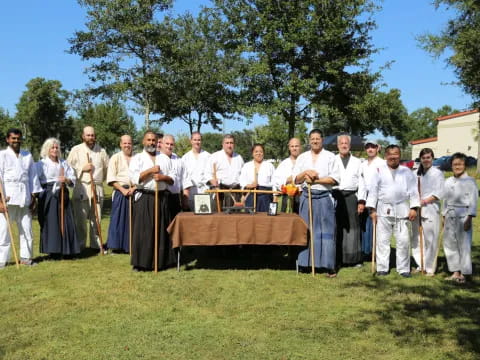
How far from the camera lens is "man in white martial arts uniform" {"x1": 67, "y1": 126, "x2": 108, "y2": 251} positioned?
7836 millimetres

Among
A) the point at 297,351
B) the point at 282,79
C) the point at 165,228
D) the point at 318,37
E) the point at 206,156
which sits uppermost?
the point at 318,37

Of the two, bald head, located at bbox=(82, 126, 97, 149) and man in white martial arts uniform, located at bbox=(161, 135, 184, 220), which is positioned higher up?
bald head, located at bbox=(82, 126, 97, 149)

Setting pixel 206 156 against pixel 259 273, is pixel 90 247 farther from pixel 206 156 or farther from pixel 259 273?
pixel 259 273

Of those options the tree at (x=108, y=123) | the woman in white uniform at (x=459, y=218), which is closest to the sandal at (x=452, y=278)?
A: the woman in white uniform at (x=459, y=218)

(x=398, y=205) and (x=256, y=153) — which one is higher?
(x=256, y=153)

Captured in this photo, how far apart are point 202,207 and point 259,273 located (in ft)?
4.06

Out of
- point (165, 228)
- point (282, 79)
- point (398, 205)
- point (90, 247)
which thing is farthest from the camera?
point (282, 79)

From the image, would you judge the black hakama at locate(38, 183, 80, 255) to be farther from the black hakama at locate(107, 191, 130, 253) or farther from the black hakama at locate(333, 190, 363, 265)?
the black hakama at locate(333, 190, 363, 265)

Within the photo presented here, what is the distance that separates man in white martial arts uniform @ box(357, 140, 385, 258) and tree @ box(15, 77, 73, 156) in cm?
3252

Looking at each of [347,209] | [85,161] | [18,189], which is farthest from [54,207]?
[347,209]

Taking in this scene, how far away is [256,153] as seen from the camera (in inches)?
305

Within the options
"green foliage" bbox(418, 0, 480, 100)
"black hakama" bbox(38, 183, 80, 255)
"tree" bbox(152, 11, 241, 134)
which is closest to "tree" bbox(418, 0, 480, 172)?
"green foliage" bbox(418, 0, 480, 100)

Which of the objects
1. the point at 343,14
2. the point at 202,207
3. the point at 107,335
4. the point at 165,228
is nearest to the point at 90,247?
the point at 165,228

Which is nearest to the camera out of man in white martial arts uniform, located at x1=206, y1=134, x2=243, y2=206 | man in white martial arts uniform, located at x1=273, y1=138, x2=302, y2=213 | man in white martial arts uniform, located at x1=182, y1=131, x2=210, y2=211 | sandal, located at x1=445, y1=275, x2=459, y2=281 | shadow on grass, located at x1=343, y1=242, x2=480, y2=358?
shadow on grass, located at x1=343, y1=242, x2=480, y2=358
